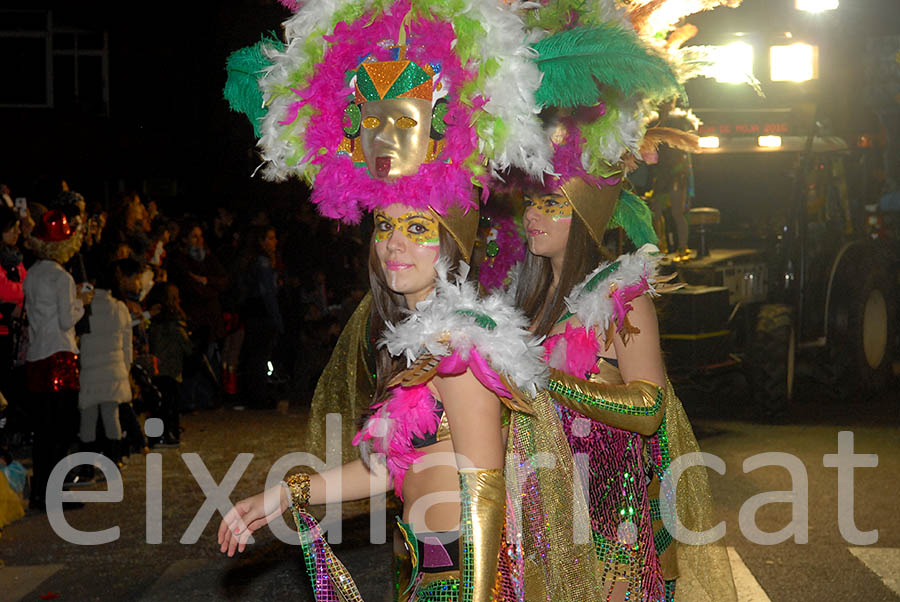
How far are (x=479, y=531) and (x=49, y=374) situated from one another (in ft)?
16.3

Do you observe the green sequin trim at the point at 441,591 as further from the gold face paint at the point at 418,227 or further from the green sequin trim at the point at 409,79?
the green sequin trim at the point at 409,79

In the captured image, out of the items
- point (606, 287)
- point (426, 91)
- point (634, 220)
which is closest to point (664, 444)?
point (606, 287)

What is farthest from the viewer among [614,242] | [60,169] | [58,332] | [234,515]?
[60,169]

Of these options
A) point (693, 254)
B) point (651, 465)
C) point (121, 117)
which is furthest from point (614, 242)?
point (121, 117)

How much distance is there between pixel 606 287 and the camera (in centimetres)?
343

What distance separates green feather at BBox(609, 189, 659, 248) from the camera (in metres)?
3.83

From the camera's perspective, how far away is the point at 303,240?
35.2 ft

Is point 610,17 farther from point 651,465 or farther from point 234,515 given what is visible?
point 234,515

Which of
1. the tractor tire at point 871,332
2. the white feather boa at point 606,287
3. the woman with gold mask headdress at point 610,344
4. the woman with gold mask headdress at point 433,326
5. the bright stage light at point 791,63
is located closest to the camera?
the woman with gold mask headdress at point 433,326

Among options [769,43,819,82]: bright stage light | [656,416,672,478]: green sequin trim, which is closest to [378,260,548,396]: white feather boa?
[656,416,672,478]: green sequin trim

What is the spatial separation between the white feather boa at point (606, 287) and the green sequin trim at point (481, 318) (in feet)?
2.65

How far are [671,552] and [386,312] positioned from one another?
1389 mm

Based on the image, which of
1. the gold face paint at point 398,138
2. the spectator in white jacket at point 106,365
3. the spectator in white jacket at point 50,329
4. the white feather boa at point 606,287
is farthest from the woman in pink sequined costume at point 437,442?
the spectator in white jacket at point 106,365

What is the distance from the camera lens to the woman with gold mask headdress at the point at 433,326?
2537mm
